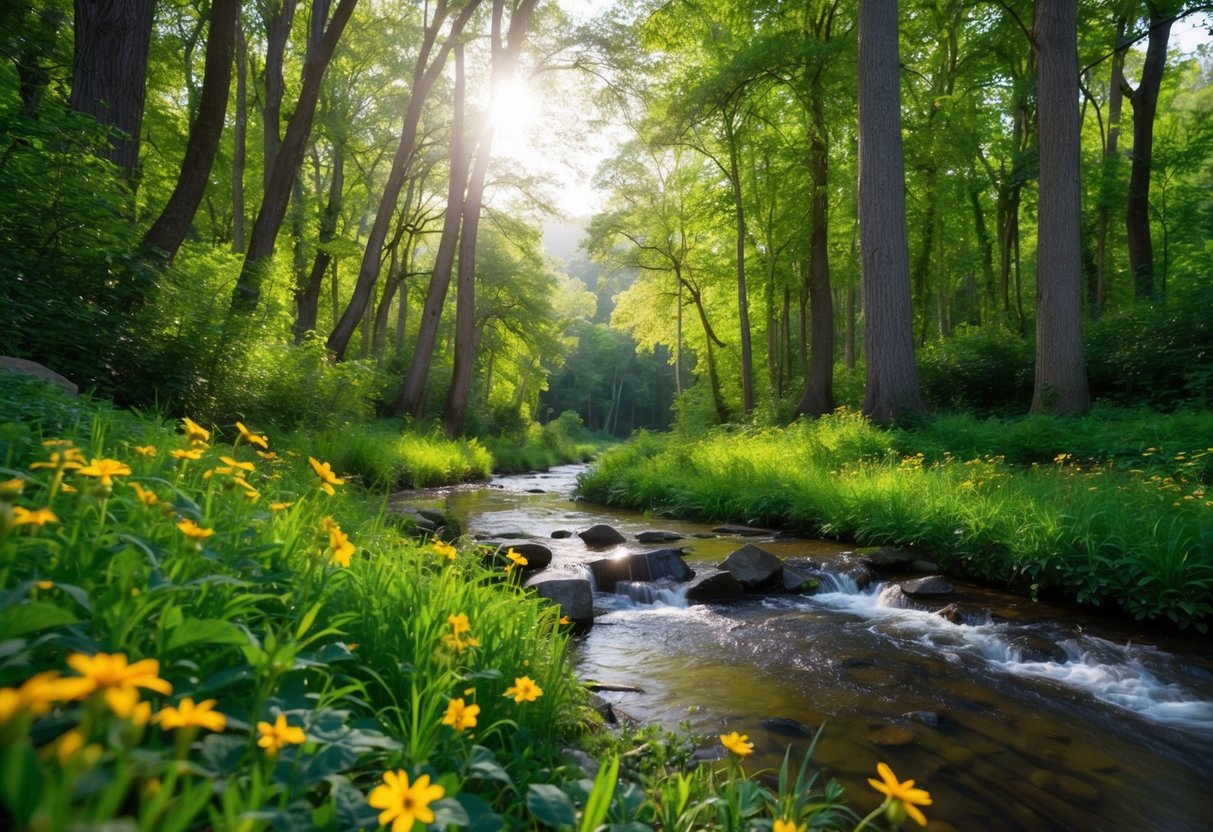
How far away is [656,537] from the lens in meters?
7.71

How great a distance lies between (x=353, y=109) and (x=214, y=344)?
15.5 metres

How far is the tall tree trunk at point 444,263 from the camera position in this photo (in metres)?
14.7

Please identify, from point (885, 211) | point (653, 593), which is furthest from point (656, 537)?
point (885, 211)

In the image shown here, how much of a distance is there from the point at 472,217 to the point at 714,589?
11.7 m

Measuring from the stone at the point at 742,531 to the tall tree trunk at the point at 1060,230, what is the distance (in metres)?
4.76

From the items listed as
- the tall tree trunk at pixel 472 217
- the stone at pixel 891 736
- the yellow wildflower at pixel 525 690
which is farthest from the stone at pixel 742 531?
the tall tree trunk at pixel 472 217

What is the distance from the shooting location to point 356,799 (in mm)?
1043

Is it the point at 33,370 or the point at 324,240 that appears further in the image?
the point at 324,240

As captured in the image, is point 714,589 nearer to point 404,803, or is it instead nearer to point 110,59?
point 404,803

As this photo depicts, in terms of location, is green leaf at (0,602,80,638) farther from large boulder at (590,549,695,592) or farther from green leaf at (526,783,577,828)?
large boulder at (590,549,695,592)

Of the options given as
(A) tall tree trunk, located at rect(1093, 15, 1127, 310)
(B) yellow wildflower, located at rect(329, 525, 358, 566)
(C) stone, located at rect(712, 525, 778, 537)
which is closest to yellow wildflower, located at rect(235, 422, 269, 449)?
(B) yellow wildflower, located at rect(329, 525, 358, 566)


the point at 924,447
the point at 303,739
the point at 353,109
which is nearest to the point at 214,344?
the point at 303,739

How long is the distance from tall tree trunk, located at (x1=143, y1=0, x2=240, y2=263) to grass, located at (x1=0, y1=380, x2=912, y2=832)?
5.27 meters

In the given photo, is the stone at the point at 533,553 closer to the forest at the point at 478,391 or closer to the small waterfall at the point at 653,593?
the forest at the point at 478,391
